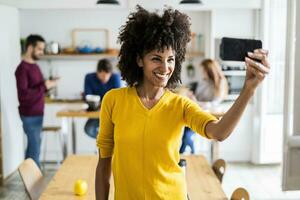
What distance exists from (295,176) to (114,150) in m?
2.25

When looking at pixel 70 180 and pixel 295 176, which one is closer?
pixel 70 180

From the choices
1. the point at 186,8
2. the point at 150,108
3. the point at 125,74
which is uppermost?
the point at 186,8

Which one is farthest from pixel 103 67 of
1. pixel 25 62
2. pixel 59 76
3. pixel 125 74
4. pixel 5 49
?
pixel 125 74

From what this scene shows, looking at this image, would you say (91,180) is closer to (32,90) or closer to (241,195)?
(241,195)

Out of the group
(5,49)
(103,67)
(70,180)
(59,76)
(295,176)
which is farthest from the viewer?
(59,76)

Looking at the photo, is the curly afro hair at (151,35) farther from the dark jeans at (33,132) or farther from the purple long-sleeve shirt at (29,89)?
the dark jeans at (33,132)

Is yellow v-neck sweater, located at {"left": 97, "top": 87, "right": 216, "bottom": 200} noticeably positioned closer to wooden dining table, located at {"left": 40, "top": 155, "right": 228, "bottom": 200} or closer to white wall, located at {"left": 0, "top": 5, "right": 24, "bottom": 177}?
wooden dining table, located at {"left": 40, "top": 155, "right": 228, "bottom": 200}

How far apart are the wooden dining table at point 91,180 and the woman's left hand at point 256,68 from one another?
1165 mm

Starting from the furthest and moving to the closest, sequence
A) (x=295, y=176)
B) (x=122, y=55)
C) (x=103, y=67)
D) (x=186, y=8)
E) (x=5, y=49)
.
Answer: (x=186, y=8) → (x=5, y=49) → (x=103, y=67) → (x=295, y=176) → (x=122, y=55)

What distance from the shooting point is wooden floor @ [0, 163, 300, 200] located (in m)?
4.19

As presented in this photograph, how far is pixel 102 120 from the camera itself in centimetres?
143

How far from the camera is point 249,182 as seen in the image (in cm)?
459

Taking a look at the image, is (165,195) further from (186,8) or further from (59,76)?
(59,76)

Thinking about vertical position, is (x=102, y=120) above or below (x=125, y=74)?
below
